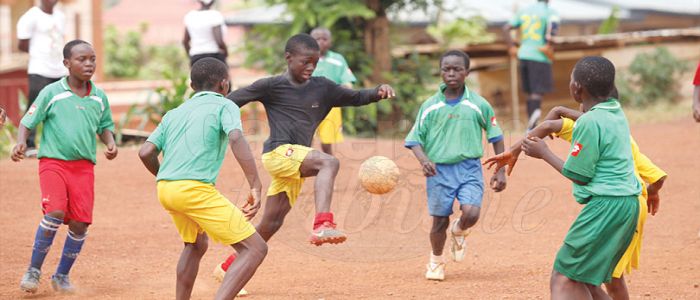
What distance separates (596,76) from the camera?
5.54 m

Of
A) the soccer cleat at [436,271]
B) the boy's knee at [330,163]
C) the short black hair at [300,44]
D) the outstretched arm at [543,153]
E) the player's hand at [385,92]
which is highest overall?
the short black hair at [300,44]

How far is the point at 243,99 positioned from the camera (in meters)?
7.34

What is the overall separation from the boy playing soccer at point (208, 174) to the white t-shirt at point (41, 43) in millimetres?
6309

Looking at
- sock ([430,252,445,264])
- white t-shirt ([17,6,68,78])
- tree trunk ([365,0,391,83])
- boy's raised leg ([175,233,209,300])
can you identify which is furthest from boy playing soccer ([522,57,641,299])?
tree trunk ([365,0,391,83])

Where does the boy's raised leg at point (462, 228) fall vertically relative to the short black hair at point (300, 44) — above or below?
below

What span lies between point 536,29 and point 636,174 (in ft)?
33.2

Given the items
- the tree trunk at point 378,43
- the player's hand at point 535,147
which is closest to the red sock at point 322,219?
the player's hand at point 535,147

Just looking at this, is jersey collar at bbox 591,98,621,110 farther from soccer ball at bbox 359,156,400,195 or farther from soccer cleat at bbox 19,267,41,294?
soccer cleat at bbox 19,267,41,294

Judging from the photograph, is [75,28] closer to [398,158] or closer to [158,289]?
[398,158]

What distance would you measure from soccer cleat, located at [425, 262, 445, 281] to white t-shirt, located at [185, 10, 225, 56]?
5.99 meters

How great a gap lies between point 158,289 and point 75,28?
13.9m

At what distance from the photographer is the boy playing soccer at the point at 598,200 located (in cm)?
540

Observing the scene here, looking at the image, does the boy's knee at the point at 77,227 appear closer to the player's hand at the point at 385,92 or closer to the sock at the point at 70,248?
the sock at the point at 70,248

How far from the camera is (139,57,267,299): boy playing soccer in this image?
591cm
